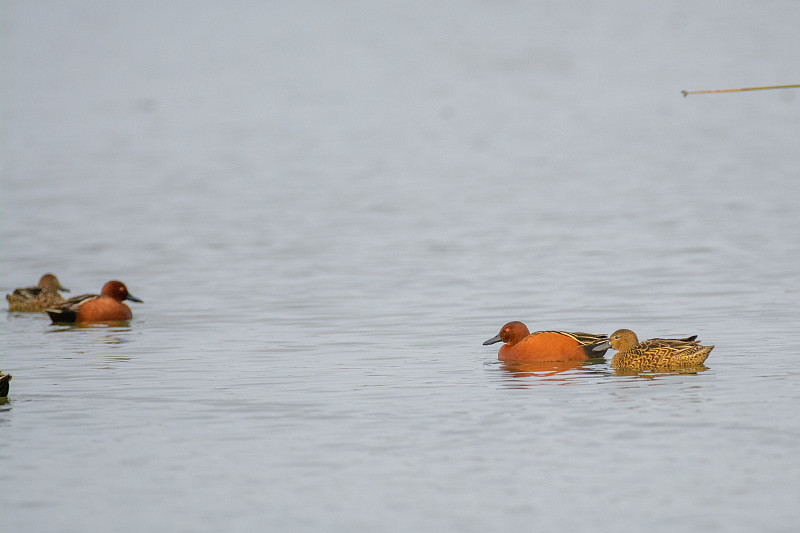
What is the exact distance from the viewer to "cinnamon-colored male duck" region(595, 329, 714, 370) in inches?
550

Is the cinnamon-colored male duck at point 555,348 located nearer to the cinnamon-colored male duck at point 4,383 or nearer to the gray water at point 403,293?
the gray water at point 403,293

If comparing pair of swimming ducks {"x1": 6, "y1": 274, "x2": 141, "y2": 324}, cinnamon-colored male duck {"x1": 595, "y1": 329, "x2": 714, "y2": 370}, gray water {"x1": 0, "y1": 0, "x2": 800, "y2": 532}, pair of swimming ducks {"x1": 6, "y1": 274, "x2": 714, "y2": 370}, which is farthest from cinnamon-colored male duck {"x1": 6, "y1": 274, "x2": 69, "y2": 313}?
cinnamon-colored male duck {"x1": 595, "y1": 329, "x2": 714, "y2": 370}

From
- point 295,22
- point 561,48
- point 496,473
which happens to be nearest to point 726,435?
point 496,473

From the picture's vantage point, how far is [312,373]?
1461 centimetres

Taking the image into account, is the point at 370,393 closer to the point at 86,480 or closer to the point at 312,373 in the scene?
the point at 312,373

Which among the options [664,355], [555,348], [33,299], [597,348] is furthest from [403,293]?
[664,355]

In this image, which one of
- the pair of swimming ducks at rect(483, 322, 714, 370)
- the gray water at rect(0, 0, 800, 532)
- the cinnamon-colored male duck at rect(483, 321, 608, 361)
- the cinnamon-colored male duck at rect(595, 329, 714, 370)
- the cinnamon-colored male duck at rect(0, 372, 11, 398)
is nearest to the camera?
the gray water at rect(0, 0, 800, 532)

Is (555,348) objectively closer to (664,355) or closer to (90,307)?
(664,355)

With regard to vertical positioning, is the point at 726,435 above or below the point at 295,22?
below

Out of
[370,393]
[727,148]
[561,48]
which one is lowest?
[370,393]

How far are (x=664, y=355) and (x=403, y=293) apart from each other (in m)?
7.30

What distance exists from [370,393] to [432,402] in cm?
78

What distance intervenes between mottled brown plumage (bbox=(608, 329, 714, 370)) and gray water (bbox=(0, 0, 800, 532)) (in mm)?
250

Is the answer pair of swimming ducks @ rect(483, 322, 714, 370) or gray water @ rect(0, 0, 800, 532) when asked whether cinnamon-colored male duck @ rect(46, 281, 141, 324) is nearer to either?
gray water @ rect(0, 0, 800, 532)
